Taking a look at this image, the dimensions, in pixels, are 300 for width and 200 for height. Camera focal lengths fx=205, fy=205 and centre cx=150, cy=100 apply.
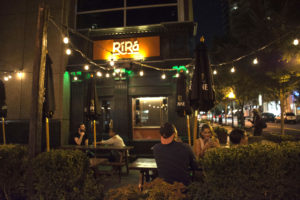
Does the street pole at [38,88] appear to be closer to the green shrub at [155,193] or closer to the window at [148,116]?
the green shrub at [155,193]

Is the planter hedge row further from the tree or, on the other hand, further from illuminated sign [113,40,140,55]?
illuminated sign [113,40,140,55]

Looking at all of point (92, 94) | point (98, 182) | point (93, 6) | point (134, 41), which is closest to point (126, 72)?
A: point (134, 41)

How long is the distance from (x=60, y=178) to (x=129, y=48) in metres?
8.07

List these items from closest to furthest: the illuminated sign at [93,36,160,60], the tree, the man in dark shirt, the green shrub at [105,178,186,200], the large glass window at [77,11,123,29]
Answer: the green shrub at [105,178,186,200] < the man in dark shirt < the tree < the illuminated sign at [93,36,160,60] < the large glass window at [77,11,123,29]

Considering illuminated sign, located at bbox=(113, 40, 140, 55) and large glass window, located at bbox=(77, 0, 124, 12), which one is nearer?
illuminated sign, located at bbox=(113, 40, 140, 55)

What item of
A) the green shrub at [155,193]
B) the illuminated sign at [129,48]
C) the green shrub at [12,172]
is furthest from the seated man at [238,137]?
the illuminated sign at [129,48]

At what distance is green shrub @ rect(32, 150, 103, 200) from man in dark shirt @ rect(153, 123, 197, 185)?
1274 millimetres

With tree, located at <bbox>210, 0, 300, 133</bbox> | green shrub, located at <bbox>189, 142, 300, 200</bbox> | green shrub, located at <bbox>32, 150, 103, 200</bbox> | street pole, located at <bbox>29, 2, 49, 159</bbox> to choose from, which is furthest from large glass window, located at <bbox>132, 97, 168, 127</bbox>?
green shrub, located at <bbox>189, 142, 300, 200</bbox>

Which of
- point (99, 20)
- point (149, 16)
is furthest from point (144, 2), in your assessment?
point (99, 20)

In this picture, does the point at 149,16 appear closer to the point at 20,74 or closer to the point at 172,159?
the point at 20,74

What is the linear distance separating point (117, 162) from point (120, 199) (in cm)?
448

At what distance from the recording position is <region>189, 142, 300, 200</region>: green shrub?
3.02m

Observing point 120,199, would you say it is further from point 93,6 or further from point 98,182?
point 93,6

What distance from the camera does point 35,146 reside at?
4.20 m
